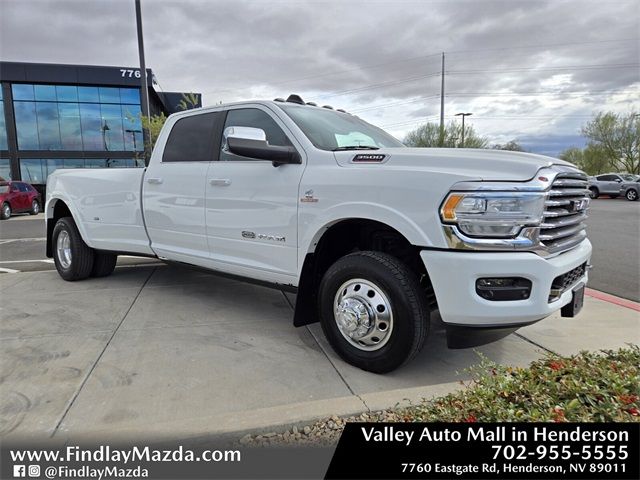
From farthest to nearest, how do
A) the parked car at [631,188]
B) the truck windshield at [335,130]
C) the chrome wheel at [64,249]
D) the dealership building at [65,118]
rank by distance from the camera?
the dealership building at [65,118] → the parked car at [631,188] → the chrome wheel at [64,249] → the truck windshield at [335,130]

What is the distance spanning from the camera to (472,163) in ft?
9.32

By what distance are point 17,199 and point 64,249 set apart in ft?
52.7

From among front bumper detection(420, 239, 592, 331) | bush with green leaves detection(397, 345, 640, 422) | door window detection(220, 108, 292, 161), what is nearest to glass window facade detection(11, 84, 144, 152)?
door window detection(220, 108, 292, 161)

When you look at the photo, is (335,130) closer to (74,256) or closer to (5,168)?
(74,256)

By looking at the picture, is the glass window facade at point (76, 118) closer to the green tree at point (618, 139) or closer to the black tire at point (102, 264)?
the black tire at point (102, 264)

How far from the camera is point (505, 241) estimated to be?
107 inches

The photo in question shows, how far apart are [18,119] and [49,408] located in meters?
37.1

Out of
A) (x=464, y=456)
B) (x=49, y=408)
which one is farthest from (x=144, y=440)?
(x=464, y=456)

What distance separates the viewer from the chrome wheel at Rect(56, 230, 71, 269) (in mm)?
6051

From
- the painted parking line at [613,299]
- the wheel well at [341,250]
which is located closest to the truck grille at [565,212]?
the wheel well at [341,250]

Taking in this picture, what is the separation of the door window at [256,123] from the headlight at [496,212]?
1583 millimetres

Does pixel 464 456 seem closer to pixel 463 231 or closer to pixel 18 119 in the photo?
pixel 463 231

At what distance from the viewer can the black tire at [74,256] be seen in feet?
19.2

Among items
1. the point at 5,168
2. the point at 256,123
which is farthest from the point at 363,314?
the point at 5,168
